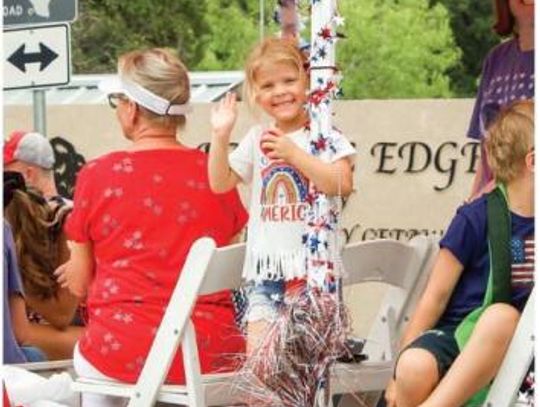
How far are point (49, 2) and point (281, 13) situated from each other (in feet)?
12.3

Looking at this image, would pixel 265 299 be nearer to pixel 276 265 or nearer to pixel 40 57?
pixel 276 265

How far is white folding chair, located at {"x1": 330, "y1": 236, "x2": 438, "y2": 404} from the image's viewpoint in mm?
4977

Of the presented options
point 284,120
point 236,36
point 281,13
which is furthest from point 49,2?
point 236,36

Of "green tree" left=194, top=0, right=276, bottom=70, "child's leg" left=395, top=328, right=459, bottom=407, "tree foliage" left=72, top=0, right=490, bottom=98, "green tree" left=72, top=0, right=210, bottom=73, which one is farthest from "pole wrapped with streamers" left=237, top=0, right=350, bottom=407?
"green tree" left=194, top=0, right=276, bottom=70

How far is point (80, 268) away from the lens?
4930 mm

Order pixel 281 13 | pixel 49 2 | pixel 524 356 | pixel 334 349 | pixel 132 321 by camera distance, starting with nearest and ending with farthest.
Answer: pixel 524 356 < pixel 334 349 < pixel 132 321 < pixel 281 13 < pixel 49 2

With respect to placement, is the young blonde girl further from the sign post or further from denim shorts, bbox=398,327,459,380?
the sign post

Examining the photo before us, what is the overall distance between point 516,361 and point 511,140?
60 centimetres

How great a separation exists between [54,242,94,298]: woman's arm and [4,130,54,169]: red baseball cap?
153cm

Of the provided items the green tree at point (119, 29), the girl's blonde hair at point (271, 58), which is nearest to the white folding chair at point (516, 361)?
the girl's blonde hair at point (271, 58)

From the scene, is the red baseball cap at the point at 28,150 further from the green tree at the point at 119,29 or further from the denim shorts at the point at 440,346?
the green tree at the point at 119,29

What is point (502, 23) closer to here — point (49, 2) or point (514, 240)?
point (514, 240)

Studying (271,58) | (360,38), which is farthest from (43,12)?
(360,38)

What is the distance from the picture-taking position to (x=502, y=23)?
5.27 metres
